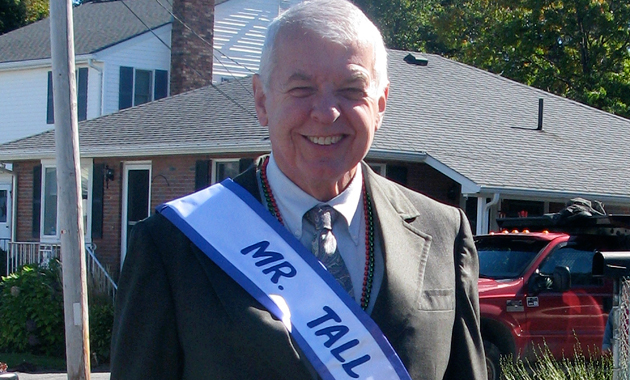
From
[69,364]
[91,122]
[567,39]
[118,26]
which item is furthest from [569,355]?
[118,26]

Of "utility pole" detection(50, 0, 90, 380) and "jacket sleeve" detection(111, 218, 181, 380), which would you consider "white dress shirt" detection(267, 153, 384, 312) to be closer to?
"jacket sleeve" detection(111, 218, 181, 380)

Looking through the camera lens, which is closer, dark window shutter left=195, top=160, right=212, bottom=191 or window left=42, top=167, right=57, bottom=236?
dark window shutter left=195, top=160, right=212, bottom=191

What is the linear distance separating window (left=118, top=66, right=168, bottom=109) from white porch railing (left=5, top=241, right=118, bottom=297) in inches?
227

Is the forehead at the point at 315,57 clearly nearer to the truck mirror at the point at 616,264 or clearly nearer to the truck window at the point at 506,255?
the truck mirror at the point at 616,264

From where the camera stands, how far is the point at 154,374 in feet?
6.77

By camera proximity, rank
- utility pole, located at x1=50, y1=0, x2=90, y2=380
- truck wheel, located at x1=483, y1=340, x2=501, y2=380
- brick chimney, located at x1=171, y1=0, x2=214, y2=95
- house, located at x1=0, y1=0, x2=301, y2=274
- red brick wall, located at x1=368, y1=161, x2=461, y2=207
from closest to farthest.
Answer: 1. truck wheel, located at x1=483, y1=340, x2=501, y2=380
2. utility pole, located at x1=50, y1=0, x2=90, y2=380
3. red brick wall, located at x1=368, y1=161, x2=461, y2=207
4. brick chimney, located at x1=171, y1=0, x2=214, y2=95
5. house, located at x1=0, y1=0, x2=301, y2=274

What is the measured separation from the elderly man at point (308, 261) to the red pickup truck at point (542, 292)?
676 cm

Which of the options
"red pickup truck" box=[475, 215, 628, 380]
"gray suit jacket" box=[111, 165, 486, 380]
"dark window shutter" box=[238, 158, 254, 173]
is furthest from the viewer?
"dark window shutter" box=[238, 158, 254, 173]

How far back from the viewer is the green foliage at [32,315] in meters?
13.8

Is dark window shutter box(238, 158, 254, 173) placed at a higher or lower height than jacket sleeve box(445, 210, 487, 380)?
lower

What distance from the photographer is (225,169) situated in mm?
14555

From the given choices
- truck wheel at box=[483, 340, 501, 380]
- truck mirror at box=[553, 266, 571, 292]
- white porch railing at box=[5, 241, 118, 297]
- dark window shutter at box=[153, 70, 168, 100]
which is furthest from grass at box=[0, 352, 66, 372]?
dark window shutter at box=[153, 70, 168, 100]

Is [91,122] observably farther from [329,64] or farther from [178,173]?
[329,64]

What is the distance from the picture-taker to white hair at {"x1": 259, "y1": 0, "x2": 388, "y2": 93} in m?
2.19
